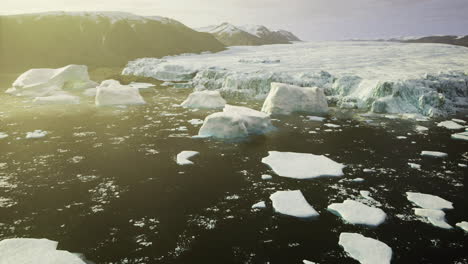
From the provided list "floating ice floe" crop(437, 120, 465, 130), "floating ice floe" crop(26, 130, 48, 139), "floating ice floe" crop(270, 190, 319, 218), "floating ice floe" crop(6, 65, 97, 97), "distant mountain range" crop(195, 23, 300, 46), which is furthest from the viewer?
"distant mountain range" crop(195, 23, 300, 46)

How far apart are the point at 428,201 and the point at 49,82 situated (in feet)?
70.2

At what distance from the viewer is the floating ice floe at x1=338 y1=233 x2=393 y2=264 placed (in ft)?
13.9

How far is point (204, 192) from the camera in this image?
6.38 meters

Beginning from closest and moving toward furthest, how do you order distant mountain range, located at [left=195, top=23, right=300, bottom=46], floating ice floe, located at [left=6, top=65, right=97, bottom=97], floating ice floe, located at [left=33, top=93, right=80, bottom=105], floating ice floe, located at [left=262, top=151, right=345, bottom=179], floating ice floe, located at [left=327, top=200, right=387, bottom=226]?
floating ice floe, located at [left=327, top=200, right=387, bottom=226] < floating ice floe, located at [left=262, top=151, right=345, bottom=179] < floating ice floe, located at [left=33, top=93, right=80, bottom=105] < floating ice floe, located at [left=6, top=65, right=97, bottom=97] < distant mountain range, located at [left=195, top=23, right=300, bottom=46]

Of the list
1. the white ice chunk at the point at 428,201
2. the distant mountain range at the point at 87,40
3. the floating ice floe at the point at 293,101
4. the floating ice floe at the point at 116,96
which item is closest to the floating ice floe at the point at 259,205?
the white ice chunk at the point at 428,201

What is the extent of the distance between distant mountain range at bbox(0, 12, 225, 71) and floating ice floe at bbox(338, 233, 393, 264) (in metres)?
43.0

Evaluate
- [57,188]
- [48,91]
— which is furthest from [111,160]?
[48,91]

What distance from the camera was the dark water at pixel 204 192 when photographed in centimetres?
458

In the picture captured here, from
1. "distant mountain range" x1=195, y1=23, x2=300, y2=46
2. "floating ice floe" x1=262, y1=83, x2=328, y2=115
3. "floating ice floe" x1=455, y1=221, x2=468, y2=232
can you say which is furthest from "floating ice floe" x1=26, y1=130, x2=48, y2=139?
"distant mountain range" x1=195, y1=23, x2=300, y2=46

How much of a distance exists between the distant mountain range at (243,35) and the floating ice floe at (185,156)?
3663 inches

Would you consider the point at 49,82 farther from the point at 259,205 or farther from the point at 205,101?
the point at 259,205

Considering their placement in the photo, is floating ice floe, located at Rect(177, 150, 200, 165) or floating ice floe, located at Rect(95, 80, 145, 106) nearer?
floating ice floe, located at Rect(177, 150, 200, 165)

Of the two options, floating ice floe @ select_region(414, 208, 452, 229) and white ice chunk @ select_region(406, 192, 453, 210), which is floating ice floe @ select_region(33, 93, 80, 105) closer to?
Answer: white ice chunk @ select_region(406, 192, 453, 210)

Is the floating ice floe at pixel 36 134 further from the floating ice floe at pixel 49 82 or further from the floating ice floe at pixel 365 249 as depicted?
the floating ice floe at pixel 49 82
